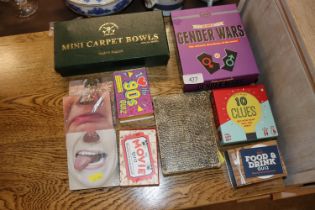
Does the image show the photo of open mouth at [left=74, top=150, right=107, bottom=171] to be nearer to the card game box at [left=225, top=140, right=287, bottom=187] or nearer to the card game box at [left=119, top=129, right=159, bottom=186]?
the card game box at [left=119, top=129, right=159, bottom=186]

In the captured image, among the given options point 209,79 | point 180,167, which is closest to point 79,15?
point 209,79

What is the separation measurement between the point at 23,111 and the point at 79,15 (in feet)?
1.27

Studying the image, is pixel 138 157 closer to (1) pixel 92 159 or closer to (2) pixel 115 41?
(1) pixel 92 159

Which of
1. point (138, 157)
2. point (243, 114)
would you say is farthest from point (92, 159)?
point (243, 114)

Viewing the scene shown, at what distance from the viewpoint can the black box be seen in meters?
0.84

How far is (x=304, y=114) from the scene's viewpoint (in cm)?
69

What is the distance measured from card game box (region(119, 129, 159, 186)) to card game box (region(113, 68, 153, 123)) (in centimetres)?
5

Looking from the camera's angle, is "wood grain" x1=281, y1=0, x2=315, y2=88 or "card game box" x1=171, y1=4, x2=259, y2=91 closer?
"wood grain" x1=281, y1=0, x2=315, y2=88

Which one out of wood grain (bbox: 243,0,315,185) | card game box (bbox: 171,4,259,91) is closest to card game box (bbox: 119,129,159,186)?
card game box (bbox: 171,4,259,91)

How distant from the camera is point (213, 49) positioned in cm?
84

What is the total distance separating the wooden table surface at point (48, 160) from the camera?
0.76 m

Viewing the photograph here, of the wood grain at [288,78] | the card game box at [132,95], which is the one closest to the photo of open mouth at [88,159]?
the card game box at [132,95]

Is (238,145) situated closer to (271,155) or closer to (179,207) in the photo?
(271,155)

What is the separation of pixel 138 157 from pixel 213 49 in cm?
37
